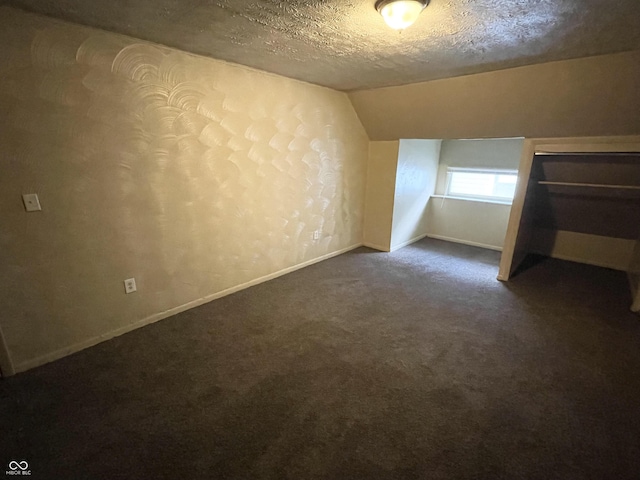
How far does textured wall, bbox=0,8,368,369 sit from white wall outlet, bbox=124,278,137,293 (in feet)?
0.13

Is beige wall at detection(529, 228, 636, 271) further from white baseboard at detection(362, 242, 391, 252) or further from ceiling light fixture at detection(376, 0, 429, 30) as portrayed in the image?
ceiling light fixture at detection(376, 0, 429, 30)

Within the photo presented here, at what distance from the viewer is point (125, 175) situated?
85.4 inches

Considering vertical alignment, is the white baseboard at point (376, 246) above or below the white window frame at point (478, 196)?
below

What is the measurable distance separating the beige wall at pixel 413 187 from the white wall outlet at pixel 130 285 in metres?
3.33

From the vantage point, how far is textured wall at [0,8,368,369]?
1.79 meters

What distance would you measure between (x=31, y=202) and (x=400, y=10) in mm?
2366

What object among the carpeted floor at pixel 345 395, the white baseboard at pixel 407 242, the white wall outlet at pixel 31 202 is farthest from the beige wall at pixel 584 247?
the white wall outlet at pixel 31 202

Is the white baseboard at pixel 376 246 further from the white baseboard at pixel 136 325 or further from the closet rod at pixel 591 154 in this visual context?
the closet rod at pixel 591 154

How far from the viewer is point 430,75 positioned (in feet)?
8.92

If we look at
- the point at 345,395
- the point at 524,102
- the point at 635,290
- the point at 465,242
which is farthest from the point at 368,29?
the point at 465,242

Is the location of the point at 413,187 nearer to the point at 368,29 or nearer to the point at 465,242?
the point at 465,242

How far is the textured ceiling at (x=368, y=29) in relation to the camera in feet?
4.94

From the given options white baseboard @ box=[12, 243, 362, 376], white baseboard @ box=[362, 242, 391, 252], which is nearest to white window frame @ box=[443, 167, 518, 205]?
white baseboard @ box=[362, 242, 391, 252]

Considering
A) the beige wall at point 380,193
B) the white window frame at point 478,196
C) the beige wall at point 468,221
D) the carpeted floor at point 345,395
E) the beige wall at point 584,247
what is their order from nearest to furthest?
the carpeted floor at point 345,395 → the beige wall at point 584,247 → the beige wall at point 380,193 → the white window frame at point 478,196 → the beige wall at point 468,221
